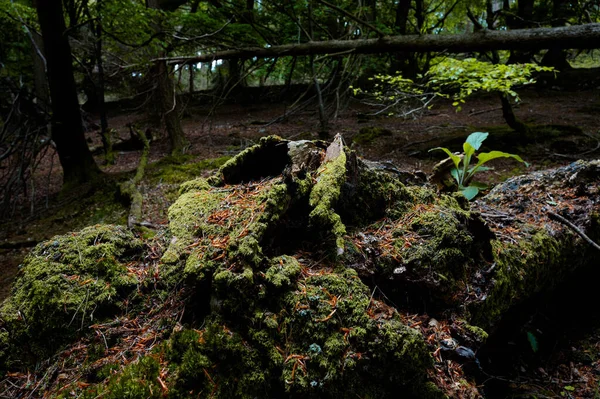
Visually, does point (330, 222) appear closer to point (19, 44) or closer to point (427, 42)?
point (427, 42)

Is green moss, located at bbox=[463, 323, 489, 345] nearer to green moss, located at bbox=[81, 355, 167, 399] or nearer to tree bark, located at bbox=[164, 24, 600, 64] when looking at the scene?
green moss, located at bbox=[81, 355, 167, 399]

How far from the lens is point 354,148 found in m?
8.04

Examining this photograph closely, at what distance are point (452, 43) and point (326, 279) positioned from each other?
6748 millimetres

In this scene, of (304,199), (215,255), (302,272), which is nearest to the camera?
(215,255)

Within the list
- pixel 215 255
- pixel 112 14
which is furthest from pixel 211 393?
pixel 112 14

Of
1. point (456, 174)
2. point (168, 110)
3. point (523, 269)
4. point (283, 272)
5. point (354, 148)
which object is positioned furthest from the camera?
point (168, 110)

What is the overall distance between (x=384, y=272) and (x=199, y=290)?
923 millimetres

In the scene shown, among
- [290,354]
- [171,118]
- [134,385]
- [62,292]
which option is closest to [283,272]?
[290,354]

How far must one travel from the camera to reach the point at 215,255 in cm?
153

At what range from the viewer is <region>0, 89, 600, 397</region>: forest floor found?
5.47m

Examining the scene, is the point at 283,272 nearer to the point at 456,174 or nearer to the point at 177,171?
the point at 456,174

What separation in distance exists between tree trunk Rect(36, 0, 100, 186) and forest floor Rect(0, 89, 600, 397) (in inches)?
19.4

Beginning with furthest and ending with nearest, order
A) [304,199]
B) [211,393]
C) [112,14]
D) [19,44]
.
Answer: [19,44], [112,14], [304,199], [211,393]

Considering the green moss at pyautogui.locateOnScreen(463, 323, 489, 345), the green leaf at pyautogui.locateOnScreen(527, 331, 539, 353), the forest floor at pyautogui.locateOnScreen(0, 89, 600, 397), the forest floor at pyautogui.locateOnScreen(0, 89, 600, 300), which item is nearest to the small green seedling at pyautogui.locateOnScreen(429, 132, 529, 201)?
the forest floor at pyautogui.locateOnScreen(0, 89, 600, 397)
